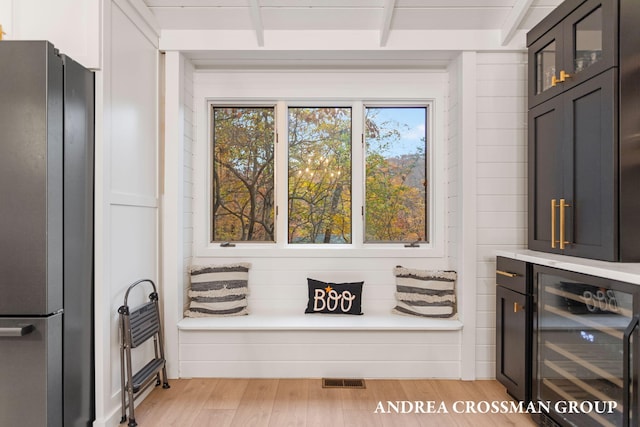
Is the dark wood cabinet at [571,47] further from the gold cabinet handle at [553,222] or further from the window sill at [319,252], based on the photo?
the window sill at [319,252]

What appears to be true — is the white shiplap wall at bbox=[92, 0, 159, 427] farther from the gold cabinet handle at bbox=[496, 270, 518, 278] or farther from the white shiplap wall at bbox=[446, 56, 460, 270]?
the gold cabinet handle at bbox=[496, 270, 518, 278]

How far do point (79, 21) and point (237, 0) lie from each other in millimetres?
1043

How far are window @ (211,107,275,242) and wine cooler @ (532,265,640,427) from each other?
2.14 m

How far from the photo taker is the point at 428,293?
3102 mm

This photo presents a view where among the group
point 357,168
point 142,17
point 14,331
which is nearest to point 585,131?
point 357,168

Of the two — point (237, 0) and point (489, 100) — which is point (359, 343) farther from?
point (237, 0)

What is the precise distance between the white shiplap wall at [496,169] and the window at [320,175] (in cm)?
107

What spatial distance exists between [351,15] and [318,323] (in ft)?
7.42

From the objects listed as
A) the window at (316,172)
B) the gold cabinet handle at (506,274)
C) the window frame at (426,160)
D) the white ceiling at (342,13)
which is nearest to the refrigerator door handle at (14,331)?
the window at (316,172)

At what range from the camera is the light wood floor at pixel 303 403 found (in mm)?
2375

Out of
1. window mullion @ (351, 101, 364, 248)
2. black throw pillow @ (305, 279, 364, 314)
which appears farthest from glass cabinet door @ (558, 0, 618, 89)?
black throw pillow @ (305, 279, 364, 314)

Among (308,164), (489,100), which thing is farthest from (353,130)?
(489,100)

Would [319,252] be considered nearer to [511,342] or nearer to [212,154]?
[212,154]

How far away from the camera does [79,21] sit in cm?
215
